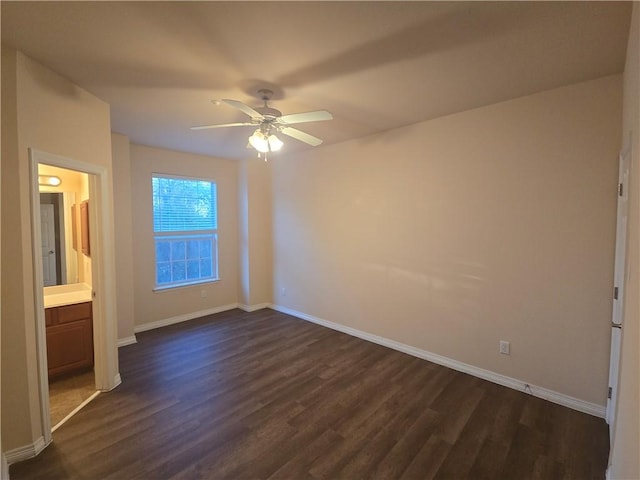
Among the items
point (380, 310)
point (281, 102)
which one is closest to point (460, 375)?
point (380, 310)

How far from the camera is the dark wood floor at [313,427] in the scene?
1.87 meters

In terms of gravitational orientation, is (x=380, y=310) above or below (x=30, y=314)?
below

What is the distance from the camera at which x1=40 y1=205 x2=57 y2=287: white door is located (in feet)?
10.5

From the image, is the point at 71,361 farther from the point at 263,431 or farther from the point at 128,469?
the point at 263,431

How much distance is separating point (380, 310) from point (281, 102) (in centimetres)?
266

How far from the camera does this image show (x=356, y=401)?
2576mm

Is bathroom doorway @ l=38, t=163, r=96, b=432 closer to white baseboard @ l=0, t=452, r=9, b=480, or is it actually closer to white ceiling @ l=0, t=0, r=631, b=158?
white baseboard @ l=0, t=452, r=9, b=480

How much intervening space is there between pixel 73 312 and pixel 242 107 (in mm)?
2710

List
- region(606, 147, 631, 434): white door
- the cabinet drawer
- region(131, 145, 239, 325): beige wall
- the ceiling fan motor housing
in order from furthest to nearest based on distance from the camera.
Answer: region(131, 145, 239, 325): beige wall
the cabinet drawer
the ceiling fan motor housing
region(606, 147, 631, 434): white door

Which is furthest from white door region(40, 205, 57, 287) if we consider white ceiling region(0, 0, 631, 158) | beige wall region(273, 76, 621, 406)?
beige wall region(273, 76, 621, 406)

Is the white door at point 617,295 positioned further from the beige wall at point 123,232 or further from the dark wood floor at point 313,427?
the beige wall at point 123,232

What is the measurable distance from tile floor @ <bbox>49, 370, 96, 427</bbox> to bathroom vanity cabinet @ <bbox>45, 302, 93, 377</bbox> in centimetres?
9

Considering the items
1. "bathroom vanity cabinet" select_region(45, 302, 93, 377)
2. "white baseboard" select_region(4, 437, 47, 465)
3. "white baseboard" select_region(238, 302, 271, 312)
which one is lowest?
"white baseboard" select_region(4, 437, 47, 465)

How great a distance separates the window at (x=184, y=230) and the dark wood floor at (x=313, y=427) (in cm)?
156
